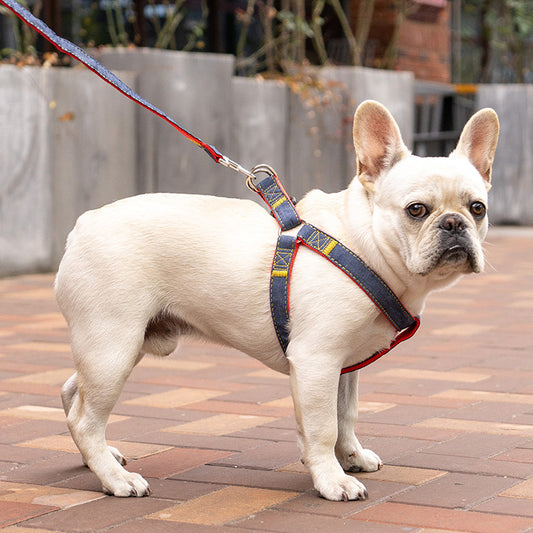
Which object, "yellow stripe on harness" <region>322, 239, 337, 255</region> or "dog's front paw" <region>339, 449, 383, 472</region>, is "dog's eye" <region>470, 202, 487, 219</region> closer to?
"yellow stripe on harness" <region>322, 239, 337, 255</region>

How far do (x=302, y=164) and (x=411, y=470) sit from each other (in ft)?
23.0

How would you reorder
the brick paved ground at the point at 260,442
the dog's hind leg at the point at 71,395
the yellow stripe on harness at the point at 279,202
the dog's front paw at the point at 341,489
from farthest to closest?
the dog's hind leg at the point at 71,395 → the yellow stripe on harness at the point at 279,202 → the dog's front paw at the point at 341,489 → the brick paved ground at the point at 260,442

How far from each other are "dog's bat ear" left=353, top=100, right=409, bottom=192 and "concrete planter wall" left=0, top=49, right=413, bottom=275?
5.25m

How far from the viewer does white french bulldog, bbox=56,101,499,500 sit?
3.03 meters

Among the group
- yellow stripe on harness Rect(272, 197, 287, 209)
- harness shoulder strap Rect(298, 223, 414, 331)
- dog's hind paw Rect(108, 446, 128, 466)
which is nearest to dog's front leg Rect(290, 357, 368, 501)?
harness shoulder strap Rect(298, 223, 414, 331)

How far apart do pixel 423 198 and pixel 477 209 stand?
18 cm

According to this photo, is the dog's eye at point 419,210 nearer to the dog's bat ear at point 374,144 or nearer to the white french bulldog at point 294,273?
the white french bulldog at point 294,273

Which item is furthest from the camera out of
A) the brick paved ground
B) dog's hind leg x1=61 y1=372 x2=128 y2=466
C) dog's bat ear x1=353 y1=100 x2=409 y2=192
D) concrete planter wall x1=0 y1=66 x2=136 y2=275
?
concrete planter wall x1=0 y1=66 x2=136 y2=275

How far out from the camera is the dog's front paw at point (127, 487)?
3096 millimetres

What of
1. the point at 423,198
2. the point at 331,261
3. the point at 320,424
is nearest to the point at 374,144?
the point at 423,198

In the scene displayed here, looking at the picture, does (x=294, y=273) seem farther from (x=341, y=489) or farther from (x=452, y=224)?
(x=341, y=489)

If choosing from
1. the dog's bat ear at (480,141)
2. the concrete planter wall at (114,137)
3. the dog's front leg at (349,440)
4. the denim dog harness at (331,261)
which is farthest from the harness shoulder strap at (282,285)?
the concrete planter wall at (114,137)

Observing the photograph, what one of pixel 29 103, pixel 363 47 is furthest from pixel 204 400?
pixel 363 47

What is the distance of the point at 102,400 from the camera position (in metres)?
3.16
